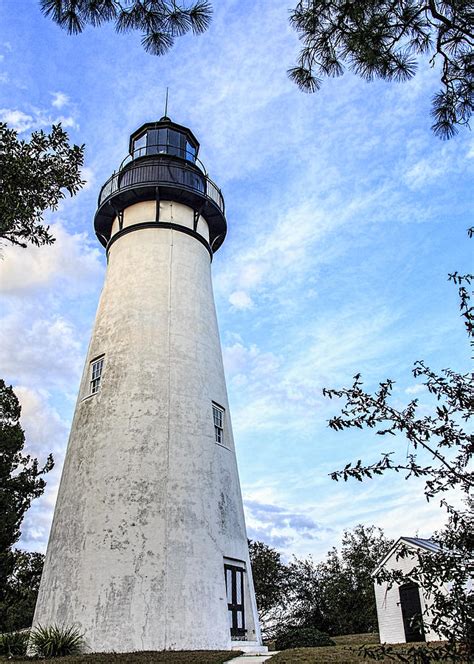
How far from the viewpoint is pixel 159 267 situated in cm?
1755

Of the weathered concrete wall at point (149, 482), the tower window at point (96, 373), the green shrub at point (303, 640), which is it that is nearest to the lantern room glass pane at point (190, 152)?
the weathered concrete wall at point (149, 482)

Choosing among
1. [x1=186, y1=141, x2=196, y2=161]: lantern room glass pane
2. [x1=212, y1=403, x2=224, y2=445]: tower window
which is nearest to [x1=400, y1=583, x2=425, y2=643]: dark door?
[x1=212, y1=403, x2=224, y2=445]: tower window

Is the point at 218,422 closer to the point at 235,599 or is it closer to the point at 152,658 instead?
the point at 235,599

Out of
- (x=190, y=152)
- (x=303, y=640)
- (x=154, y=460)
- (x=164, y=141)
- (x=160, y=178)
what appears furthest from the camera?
(x=190, y=152)

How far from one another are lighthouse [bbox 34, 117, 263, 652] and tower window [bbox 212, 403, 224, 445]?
0.05 metres

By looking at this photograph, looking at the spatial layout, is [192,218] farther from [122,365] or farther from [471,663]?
[471,663]

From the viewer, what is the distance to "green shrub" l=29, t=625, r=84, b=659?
12047mm

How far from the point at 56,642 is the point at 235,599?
14.9 feet

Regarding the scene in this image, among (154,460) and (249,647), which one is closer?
(249,647)

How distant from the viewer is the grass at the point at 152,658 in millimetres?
10797

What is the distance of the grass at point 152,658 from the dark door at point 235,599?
194 centimetres

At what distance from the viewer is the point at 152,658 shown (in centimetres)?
1104

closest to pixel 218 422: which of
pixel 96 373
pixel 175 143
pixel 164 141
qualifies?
pixel 96 373

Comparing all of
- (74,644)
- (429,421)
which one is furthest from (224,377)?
(429,421)
